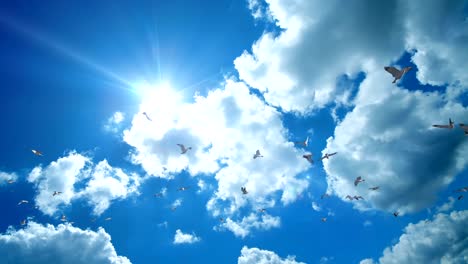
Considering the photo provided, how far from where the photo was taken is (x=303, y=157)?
42.4m

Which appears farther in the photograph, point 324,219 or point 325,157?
point 324,219

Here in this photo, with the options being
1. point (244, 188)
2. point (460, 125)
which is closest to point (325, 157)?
point (244, 188)

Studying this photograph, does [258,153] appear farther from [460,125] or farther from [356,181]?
[460,125]

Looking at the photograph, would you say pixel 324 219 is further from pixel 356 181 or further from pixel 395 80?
pixel 395 80

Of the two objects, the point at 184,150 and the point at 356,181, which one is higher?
the point at 184,150

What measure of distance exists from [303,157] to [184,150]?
18346 mm

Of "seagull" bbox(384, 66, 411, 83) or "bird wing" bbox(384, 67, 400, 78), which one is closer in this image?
"seagull" bbox(384, 66, 411, 83)

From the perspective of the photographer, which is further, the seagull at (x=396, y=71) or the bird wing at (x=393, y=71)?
the bird wing at (x=393, y=71)

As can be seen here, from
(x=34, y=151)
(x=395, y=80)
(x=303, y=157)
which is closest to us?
(x=395, y=80)

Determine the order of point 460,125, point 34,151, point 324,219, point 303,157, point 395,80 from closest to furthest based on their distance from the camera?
1. point 395,80
2. point 460,125
3. point 34,151
4. point 303,157
5. point 324,219

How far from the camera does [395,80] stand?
2608 cm

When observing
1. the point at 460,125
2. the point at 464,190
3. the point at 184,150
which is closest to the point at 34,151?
the point at 184,150

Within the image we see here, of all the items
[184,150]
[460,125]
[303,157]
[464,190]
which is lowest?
[460,125]

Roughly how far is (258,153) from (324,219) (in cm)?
1794
